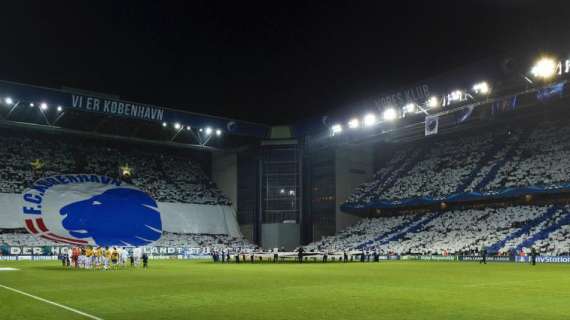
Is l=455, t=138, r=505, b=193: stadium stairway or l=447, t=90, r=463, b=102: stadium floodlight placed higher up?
l=447, t=90, r=463, b=102: stadium floodlight

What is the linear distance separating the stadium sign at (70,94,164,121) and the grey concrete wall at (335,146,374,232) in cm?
2412

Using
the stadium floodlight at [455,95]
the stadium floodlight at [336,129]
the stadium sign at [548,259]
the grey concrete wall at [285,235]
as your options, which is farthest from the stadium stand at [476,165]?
the stadium floodlight at [455,95]

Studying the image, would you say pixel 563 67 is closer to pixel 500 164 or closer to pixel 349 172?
pixel 500 164

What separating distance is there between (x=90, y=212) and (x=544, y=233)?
49660mm

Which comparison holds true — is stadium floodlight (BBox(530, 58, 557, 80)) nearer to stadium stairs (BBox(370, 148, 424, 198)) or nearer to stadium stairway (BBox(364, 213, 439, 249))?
stadium stairway (BBox(364, 213, 439, 249))

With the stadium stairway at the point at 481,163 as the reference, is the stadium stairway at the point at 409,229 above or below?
below

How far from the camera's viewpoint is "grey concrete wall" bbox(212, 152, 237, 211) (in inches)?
3209

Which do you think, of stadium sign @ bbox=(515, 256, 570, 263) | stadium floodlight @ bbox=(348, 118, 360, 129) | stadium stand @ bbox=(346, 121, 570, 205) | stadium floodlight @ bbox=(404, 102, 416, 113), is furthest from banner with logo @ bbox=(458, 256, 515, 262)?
stadium floodlight @ bbox=(348, 118, 360, 129)

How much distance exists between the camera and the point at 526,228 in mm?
52344

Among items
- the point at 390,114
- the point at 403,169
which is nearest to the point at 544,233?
the point at 390,114

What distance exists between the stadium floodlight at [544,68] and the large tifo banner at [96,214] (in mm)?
47096

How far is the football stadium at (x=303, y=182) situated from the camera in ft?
152

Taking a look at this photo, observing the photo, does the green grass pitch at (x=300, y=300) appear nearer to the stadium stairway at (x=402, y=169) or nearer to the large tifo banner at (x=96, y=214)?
the large tifo banner at (x=96, y=214)

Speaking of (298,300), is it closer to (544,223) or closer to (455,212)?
(544,223)
